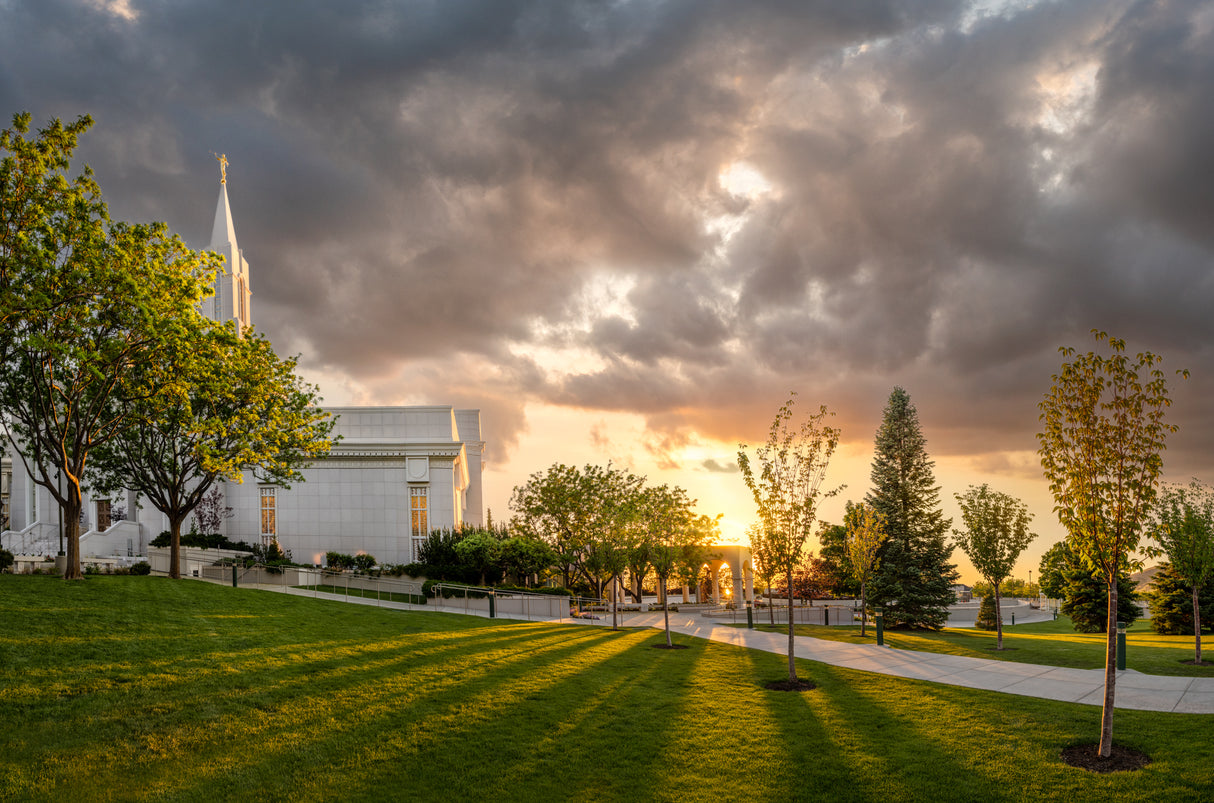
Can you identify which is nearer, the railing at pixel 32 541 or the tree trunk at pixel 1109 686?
the tree trunk at pixel 1109 686

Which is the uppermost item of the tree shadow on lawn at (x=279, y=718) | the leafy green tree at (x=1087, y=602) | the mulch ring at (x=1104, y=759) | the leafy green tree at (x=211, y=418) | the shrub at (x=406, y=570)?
the leafy green tree at (x=211, y=418)

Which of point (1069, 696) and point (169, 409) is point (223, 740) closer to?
point (1069, 696)

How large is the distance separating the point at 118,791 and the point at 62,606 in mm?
12000

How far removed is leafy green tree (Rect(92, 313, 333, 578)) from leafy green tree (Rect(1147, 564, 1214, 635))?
40.2 metres

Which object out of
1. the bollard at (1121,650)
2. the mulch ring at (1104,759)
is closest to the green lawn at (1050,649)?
the bollard at (1121,650)

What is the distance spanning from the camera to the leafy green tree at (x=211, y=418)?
2517 cm

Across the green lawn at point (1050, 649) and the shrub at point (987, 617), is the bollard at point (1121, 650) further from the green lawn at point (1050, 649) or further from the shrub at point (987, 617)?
the shrub at point (987, 617)

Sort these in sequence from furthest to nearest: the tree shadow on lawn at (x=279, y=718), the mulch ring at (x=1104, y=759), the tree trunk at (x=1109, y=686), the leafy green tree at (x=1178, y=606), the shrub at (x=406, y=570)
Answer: the shrub at (x=406, y=570) < the leafy green tree at (x=1178, y=606) < the tree trunk at (x=1109, y=686) < the mulch ring at (x=1104, y=759) < the tree shadow on lawn at (x=279, y=718)

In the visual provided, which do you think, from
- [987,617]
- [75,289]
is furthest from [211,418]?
[987,617]

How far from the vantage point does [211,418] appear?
29234mm

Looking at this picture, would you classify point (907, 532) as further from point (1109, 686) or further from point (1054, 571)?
point (1109, 686)

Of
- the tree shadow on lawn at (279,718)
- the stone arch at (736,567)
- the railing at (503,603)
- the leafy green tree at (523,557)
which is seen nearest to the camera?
the tree shadow on lawn at (279,718)

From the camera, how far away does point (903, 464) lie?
38656mm

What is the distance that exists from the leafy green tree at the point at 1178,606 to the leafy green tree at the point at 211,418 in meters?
40.2
